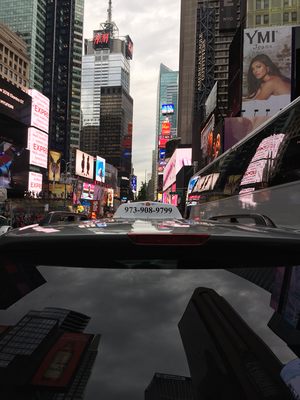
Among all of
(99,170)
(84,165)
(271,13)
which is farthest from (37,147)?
(271,13)

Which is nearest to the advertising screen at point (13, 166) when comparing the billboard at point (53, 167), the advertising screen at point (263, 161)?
the billboard at point (53, 167)

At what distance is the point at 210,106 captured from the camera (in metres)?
66.6

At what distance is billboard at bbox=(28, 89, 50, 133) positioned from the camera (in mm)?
88938

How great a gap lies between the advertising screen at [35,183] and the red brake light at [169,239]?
83201 millimetres

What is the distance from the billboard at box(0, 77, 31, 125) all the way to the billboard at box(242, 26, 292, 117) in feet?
155

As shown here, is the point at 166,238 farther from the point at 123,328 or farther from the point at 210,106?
the point at 210,106

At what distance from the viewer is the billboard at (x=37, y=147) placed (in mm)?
86500

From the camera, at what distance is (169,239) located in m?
2.08

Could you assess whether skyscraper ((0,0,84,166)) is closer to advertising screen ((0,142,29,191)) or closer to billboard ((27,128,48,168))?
billboard ((27,128,48,168))

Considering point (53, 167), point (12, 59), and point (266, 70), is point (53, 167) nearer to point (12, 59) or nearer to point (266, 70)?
point (12, 59)

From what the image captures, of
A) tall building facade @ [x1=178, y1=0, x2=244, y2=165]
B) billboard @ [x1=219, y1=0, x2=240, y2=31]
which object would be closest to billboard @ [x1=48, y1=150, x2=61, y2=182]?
tall building facade @ [x1=178, y1=0, x2=244, y2=165]

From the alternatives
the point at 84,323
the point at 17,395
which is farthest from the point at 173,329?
the point at 17,395

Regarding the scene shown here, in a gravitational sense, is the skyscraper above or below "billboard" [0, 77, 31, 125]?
above

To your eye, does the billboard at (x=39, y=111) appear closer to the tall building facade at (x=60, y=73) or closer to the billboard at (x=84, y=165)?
the billboard at (x=84, y=165)
